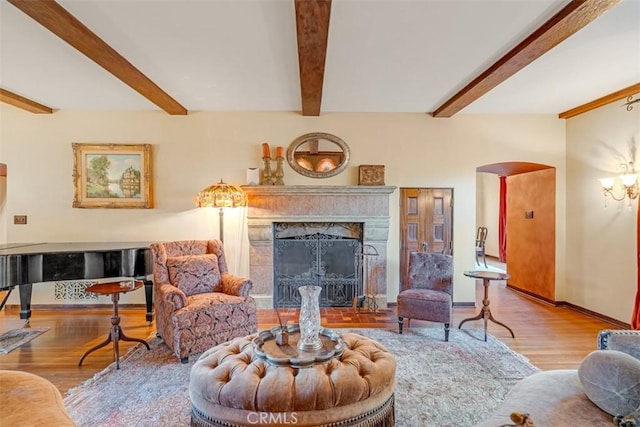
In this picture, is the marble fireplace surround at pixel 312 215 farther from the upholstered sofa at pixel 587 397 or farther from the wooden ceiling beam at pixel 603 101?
the upholstered sofa at pixel 587 397

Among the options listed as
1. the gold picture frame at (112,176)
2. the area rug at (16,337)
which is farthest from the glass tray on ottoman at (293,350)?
the gold picture frame at (112,176)

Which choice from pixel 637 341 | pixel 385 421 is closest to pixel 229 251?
pixel 385 421

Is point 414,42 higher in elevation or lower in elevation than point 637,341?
higher

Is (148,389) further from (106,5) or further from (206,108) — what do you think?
(206,108)

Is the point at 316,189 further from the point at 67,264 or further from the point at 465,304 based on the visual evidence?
the point at 67,264

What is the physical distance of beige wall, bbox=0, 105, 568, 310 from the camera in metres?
4.46

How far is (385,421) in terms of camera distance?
5.82 ft

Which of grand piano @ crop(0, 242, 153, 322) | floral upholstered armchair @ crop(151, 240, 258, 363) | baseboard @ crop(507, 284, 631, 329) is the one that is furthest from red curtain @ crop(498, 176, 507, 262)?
grand piano @ crop(0, 242, 153, 322)

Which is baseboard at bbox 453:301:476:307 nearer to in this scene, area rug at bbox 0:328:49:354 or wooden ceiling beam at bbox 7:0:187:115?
wooden ceiling beam at bbox 7:0:187:115

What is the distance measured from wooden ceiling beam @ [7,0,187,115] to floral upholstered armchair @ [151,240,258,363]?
173cm

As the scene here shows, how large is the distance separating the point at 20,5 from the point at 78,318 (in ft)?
11.7

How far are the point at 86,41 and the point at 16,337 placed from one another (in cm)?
317

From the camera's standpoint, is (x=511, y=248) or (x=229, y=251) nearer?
(x=229, y=251)

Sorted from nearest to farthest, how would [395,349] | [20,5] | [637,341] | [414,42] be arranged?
[637,341] < [20,5] < [414,42] < [395,349]
